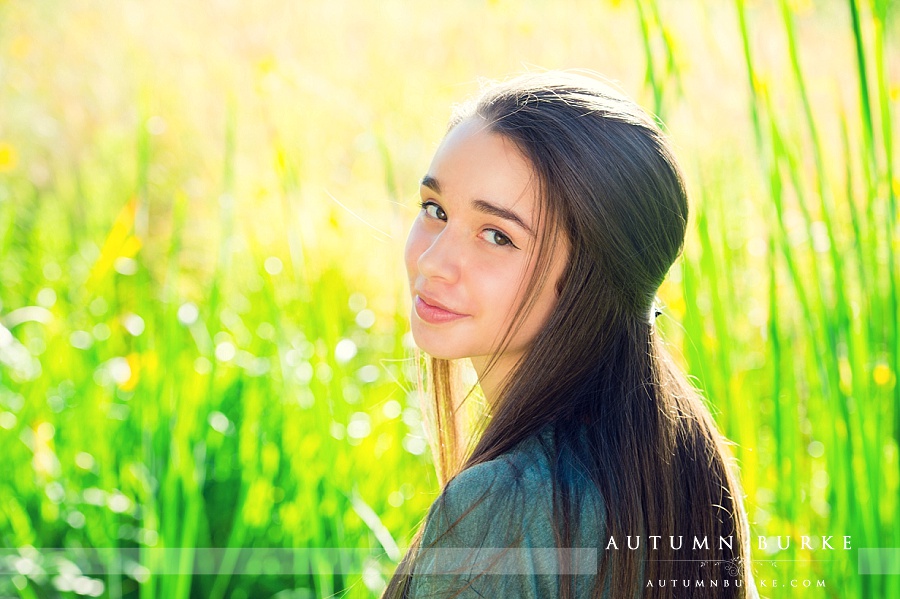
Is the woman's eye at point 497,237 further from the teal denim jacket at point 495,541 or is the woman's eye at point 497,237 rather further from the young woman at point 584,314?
the teal denim jacket at point 495,541

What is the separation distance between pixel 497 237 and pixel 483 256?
3 centimetres

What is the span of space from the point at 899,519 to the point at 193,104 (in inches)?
134

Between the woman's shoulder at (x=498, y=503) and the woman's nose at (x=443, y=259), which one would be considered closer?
the woman's shoulder at (x=498, y=503)

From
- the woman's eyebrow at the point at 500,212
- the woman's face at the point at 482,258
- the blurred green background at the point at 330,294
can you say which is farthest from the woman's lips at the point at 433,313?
the blurred green background at the point at 330,294

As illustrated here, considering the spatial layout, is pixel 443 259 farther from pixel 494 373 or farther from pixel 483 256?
pixel 494 373

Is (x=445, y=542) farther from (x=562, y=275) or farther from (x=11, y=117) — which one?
(x=11, y=117)

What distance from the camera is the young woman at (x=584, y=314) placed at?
0.91m

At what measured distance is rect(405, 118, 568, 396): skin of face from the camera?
981mm

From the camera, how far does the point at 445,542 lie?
0.81 m

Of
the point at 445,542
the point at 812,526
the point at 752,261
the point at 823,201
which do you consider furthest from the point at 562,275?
the point at 752,261

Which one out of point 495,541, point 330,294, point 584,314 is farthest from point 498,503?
point 330,294

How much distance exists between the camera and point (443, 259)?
3.24 ft

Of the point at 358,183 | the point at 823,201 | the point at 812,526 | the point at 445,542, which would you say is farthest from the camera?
the point at 358,183

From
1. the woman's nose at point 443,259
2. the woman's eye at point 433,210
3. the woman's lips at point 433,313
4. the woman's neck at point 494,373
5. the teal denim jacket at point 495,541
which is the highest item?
the woman's eye at point 433,210
